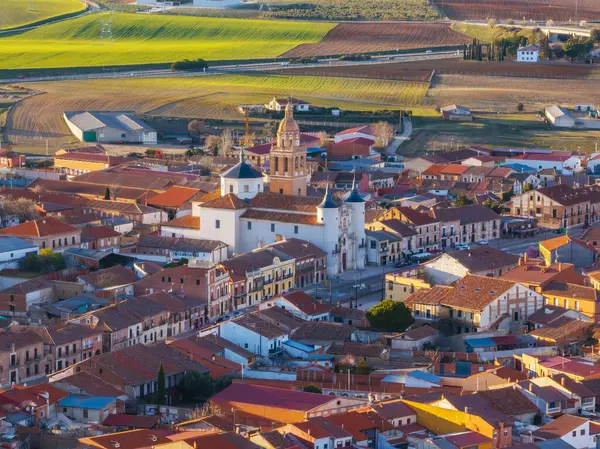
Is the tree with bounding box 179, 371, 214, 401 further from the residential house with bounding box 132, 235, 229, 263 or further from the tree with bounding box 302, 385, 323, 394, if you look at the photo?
the residential house with bounding box 132, 235, 229, 263

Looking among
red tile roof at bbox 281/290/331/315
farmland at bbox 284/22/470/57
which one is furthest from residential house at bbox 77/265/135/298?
farmland at bbox 284/22/470/57

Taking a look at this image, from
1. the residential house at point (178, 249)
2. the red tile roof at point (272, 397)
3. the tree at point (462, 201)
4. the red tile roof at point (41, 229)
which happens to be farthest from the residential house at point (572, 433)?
the tree at point (462, 201)

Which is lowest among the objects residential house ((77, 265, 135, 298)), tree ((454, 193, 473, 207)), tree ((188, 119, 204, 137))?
tree ((454, 193, 473, 207))

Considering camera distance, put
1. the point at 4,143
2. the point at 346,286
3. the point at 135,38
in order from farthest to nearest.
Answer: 1. the point at 135,38
2. the point at 4,143
3. the point at 346,286

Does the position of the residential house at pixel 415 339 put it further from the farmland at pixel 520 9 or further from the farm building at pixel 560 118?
the farmland at pixel 520 9

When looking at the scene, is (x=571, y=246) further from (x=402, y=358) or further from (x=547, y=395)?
(x=547, y=395)

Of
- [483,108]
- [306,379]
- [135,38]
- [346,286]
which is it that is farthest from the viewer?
[135,38]

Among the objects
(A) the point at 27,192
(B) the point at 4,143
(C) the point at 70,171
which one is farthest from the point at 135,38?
(A) the point at 27,192

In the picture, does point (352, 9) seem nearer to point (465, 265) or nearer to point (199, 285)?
point (465, 265)
